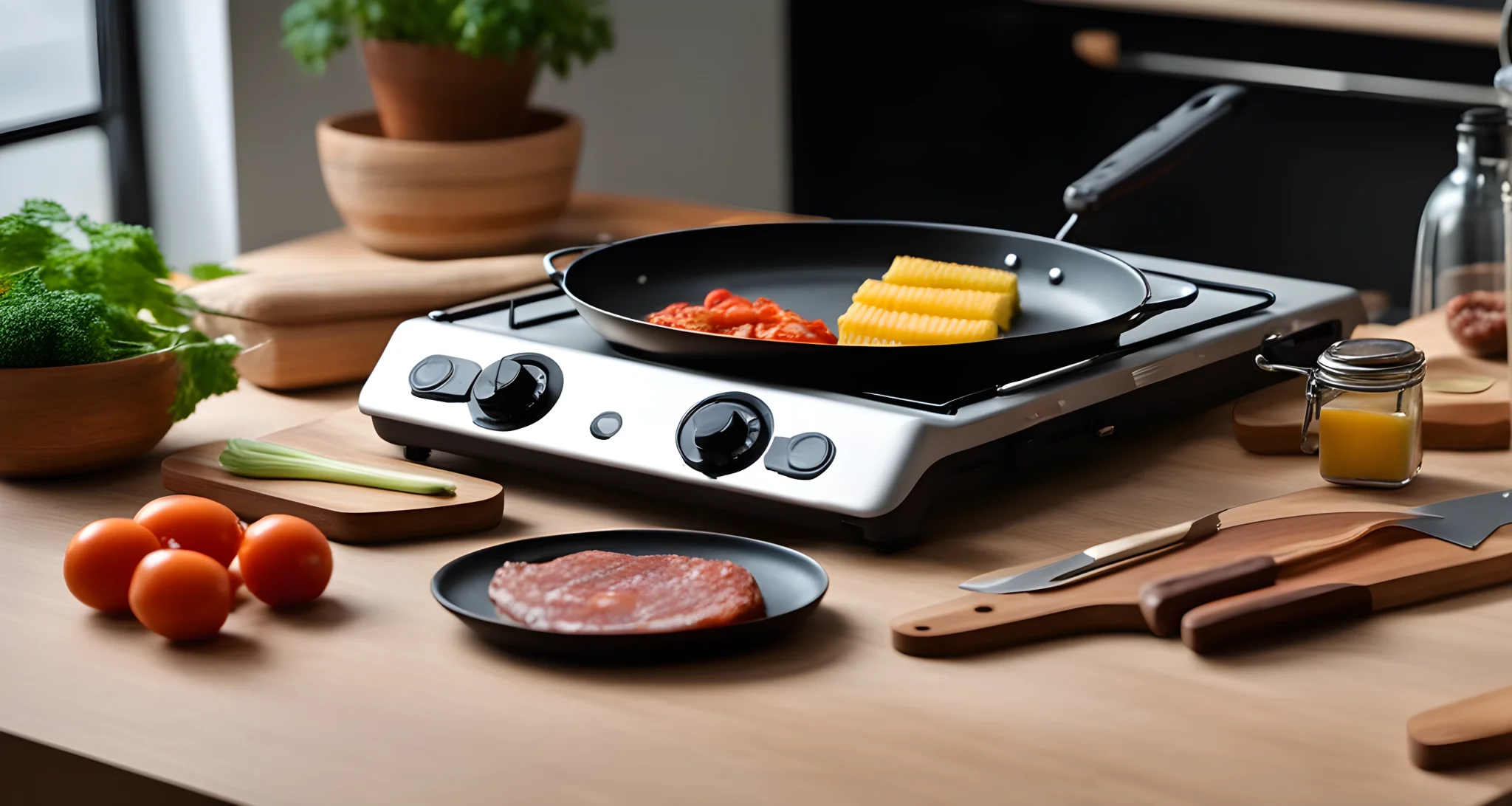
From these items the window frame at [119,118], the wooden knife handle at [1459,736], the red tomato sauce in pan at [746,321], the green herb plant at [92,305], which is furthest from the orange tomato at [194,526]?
the window frame at [119,118]

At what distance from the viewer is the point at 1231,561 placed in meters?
1.04

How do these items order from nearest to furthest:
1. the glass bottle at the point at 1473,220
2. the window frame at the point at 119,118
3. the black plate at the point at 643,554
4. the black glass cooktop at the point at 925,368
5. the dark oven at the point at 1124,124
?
the black plate at the point at 643,554, the black glass cooktop at the point at 925,368, the glass bottle at the point at 1473,220, the window frame at the point at 119,118, the dark oven at the point at 1124,124

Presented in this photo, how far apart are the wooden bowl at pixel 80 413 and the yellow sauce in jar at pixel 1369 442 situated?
33.5 inches

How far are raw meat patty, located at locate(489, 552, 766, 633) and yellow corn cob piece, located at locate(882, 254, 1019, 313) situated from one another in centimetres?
36

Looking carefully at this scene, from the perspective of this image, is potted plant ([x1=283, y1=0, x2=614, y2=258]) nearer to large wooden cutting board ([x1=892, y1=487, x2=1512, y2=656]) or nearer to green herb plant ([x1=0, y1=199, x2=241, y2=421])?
green herb plant ([x1=0, y1=199, x2=241, y2=421])

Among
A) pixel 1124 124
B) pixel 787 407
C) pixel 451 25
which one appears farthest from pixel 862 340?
pixel 1124 124

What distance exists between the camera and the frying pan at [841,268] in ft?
4.05

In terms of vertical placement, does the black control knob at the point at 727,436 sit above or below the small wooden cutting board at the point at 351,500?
above

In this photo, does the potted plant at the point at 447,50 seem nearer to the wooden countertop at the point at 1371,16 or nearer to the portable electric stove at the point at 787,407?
the portable electric stove at the point at 787,407

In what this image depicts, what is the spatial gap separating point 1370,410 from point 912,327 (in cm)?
32

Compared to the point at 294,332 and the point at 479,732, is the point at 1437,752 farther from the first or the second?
the point at 294,332

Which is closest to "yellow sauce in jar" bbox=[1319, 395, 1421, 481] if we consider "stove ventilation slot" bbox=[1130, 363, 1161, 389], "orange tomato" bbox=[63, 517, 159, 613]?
"stove ventilation slot" bbox=[1130, 363, 1161, 389]

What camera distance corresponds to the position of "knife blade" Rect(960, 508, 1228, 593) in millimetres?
1019

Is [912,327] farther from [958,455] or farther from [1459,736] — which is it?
[1459,736]
